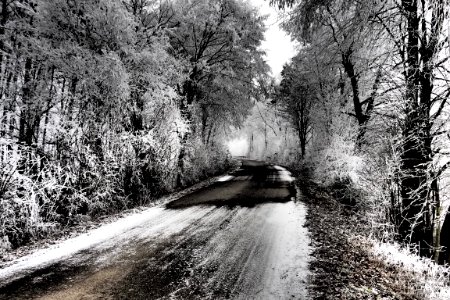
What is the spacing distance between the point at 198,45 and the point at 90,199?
9850mm

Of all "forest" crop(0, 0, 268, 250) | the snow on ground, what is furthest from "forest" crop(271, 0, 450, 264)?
the snow on ground

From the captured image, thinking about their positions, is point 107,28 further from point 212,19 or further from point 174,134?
point 212,19

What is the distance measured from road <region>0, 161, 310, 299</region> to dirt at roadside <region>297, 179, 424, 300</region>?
0.26 meters

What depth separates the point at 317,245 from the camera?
20.3 feet

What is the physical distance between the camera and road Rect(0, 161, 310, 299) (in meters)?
4.07

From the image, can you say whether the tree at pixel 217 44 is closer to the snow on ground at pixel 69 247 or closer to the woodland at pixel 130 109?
the woodland at pixel 130 109

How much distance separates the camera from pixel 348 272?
500 cm

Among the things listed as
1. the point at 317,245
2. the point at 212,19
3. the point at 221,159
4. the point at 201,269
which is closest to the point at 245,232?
the point at 317,245

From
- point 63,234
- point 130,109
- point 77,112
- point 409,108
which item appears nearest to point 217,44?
point 130,109

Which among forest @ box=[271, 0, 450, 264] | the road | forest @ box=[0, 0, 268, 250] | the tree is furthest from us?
the tree

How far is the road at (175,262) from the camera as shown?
4.07 metres

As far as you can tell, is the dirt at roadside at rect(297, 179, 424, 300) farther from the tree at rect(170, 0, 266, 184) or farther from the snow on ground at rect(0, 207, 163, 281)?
the tree at rect(170, 0, 266, 184)

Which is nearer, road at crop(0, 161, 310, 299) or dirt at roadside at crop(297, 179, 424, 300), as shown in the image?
road at crop(0, 161, 310, 299)

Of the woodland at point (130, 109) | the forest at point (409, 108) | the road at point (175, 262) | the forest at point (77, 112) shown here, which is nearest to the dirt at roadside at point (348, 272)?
the road at point (175, 262)
